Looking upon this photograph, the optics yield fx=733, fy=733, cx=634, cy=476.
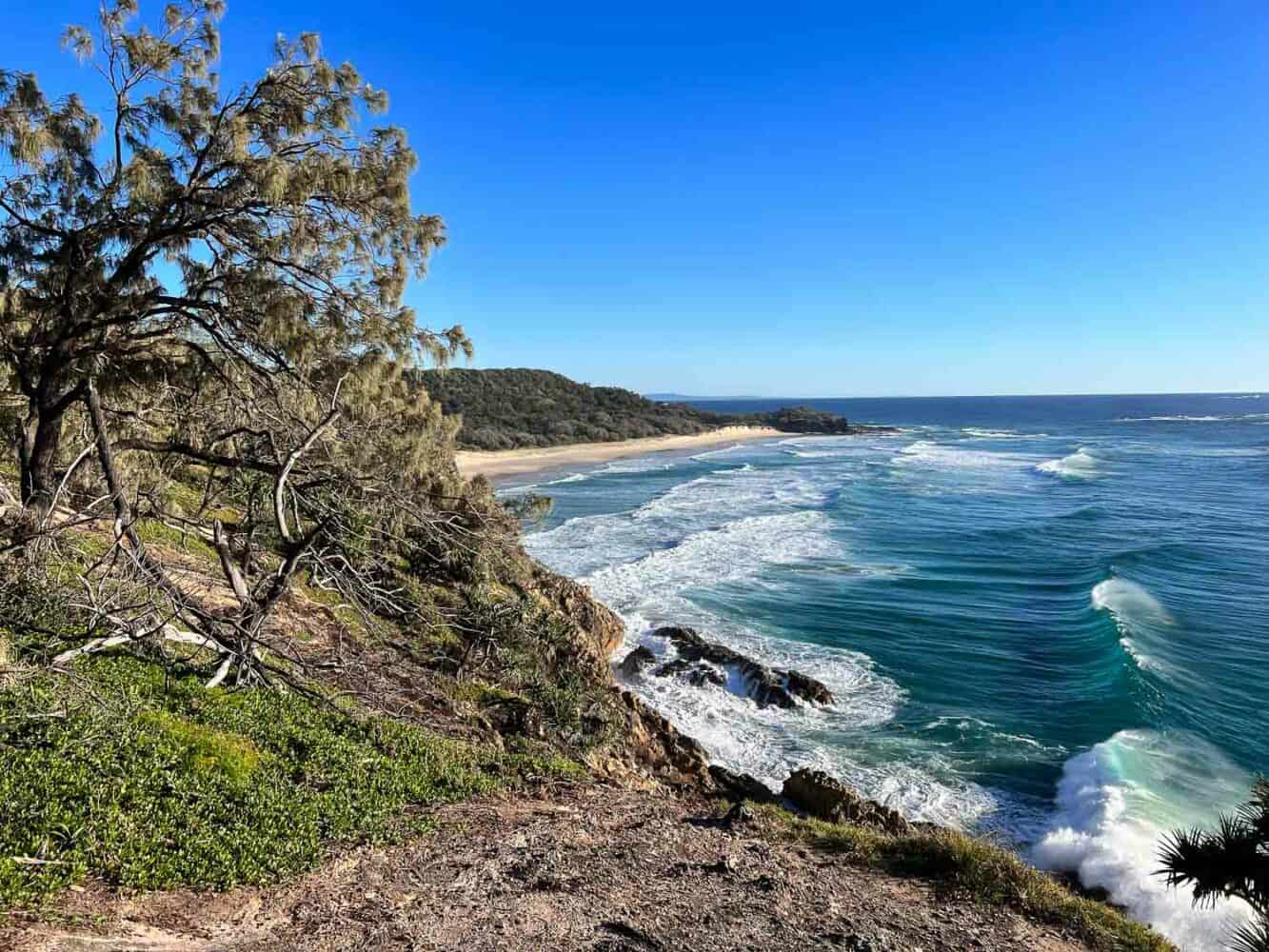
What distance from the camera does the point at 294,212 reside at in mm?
6754

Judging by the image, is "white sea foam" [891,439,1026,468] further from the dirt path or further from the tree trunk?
the tree trunk

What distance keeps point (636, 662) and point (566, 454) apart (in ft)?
168

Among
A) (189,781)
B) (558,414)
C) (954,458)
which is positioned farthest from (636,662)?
(558,414)

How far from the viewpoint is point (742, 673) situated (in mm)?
16734

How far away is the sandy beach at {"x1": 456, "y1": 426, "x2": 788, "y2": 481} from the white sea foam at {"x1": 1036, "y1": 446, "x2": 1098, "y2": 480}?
32.9 meters

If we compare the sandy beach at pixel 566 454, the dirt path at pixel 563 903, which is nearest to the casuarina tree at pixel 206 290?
the dirt path at pixel 563 903

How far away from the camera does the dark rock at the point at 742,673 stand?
51.1 feet

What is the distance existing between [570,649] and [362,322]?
843 centimetres

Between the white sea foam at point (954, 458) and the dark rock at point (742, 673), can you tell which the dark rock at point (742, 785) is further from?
the white sea foam at point (954, 458)

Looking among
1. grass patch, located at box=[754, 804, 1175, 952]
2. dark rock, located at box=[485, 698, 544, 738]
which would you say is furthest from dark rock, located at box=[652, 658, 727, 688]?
grass patch, located at box=[754, 804, 1175, 952]

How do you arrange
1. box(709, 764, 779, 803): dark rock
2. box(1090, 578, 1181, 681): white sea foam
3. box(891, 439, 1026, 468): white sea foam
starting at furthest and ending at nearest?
box(891, 439, 1026, 468): white sea foam < box(1090, 578, 1181, 681): white sea foam < box(709, 764, 779, 803): dark rock

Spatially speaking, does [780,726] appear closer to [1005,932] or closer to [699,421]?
[1005,932]

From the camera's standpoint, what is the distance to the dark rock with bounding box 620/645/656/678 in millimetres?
17062

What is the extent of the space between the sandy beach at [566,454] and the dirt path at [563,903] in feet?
132
